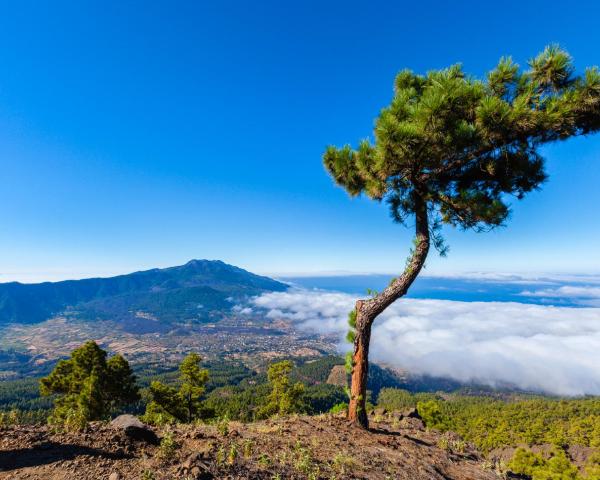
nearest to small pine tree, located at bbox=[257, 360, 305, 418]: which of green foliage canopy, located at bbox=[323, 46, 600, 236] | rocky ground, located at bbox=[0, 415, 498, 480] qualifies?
rocky ground, located at bbox=[0, 415, 498, 480]

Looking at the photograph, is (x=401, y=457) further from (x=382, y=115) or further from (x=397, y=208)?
(x=382, y=115)

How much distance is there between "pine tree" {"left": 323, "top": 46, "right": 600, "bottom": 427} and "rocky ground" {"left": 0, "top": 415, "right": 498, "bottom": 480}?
1.73 metres

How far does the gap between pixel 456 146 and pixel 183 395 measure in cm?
2990

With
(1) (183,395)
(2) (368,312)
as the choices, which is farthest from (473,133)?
(1) (183,395)

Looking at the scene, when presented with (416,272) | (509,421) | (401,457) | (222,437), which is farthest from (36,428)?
(509,421)

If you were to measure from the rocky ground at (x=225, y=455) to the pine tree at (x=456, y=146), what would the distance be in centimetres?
173

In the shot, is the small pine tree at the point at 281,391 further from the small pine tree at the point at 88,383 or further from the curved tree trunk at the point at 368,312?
the curved tree trunk at the point at 368,312

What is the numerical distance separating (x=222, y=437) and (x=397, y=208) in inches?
313

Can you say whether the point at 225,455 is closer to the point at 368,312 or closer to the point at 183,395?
the point at 368,312

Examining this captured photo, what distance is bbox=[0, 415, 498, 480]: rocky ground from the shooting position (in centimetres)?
461

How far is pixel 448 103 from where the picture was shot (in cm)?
642

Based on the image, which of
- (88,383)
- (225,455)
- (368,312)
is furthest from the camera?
(88,383)

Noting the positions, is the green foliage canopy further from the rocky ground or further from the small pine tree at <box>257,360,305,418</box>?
the small pine tree at <box>257,360,305,418</box>

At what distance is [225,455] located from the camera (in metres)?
5.38
